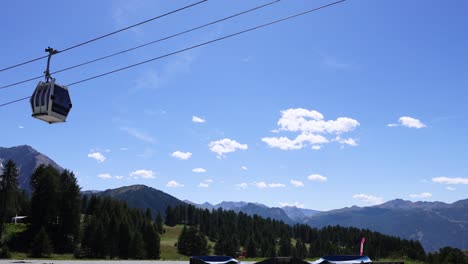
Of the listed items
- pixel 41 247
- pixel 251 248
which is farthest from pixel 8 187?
pixel 251 248

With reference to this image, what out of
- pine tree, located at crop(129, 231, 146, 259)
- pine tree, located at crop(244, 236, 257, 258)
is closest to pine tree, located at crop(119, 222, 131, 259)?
pine tree, located at crop(129, 231, 146, 259)

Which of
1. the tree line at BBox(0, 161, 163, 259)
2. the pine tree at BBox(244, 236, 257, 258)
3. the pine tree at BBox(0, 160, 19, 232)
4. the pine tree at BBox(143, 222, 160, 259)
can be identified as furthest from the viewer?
the pine tree at BBox(244, 236, 257, 258)

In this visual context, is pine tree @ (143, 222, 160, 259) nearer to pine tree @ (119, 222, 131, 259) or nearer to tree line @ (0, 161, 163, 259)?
tree line @ (0, 161, 163, 259)

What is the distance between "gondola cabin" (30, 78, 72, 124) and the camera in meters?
23.2

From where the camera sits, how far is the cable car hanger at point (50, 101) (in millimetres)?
23141

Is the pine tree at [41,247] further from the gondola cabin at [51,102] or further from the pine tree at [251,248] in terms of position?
the pine tree at [251,248]

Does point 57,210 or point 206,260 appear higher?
point 57,210

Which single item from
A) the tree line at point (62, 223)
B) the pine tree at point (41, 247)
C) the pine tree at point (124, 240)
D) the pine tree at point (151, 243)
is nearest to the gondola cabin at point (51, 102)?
the pine tree at point (41, 247)

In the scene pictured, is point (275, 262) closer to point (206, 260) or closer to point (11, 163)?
point (206, 260)

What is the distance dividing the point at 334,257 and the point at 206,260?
243 inches

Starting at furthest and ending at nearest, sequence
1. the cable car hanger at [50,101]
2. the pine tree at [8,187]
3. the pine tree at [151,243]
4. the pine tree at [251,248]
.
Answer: the pine tree at [251,248] → the pine tree at [151,243] → the pine tree at [8,187] → the cable car hanger at [50,101]

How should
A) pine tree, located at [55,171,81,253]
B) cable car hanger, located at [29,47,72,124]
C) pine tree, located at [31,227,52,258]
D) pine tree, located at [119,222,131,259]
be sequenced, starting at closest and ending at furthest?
cable car hanger, located at [29,47,72,124] < pine tree, located at [31,227,52,258] < pine tree, located at [55,171,81,253] < pine tree, located at [119,222,131,259]

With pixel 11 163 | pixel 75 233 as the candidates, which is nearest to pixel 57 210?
A: pixel 75 233

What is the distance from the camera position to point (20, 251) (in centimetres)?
9481
